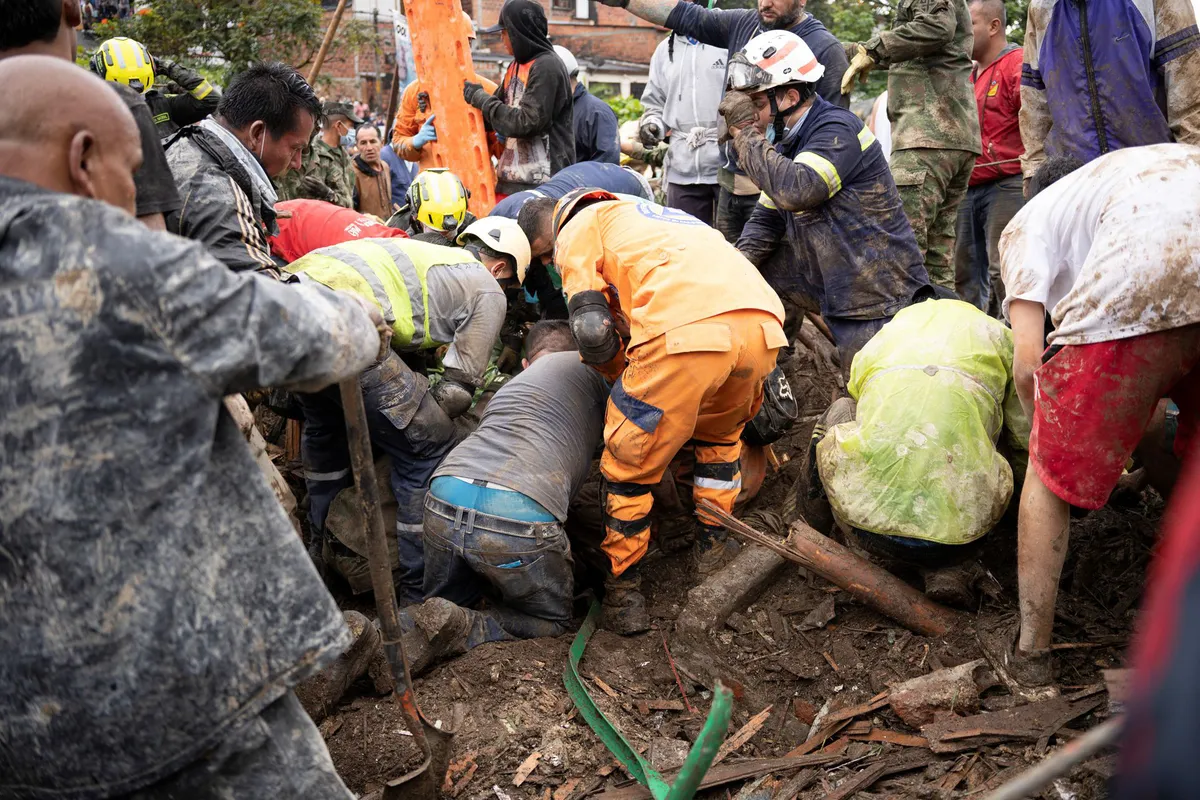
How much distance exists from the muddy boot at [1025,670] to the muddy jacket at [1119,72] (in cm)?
235

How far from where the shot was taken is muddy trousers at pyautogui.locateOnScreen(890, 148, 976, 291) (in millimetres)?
5816

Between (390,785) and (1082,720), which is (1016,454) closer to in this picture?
(1082,720)

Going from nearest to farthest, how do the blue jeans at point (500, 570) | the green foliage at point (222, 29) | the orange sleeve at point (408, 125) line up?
the blue jeans at point (500, 570)
the orange sleeve at point (408, 125)
the green foliage at point (222, 29)

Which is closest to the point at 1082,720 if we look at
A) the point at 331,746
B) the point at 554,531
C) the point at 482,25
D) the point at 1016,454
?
the point at 1016,454

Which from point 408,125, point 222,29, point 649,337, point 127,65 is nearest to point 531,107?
point 408,125

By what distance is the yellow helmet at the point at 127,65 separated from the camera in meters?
4.94

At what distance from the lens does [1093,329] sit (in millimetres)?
2949

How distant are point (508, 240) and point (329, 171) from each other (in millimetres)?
4929

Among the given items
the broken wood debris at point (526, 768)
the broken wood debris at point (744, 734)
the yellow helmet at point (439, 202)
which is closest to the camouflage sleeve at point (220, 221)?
the yellow helmet at point (439, 202)

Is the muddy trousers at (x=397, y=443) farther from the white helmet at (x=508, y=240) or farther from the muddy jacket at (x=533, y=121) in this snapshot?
the muddy jacket at (x=533, y=121)

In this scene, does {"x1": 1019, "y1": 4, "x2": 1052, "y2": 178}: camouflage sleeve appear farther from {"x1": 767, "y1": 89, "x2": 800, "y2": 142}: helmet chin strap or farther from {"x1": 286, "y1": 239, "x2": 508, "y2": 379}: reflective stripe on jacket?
{"x1": 286, "y1": 239, "x2": 508, "y2": 379}: reflective stripe on jacket

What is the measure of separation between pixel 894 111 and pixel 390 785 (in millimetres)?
4931

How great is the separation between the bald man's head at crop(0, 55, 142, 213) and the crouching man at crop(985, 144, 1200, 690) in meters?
2.67

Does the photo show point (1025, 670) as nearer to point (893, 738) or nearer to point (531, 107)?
point (893, 738)
